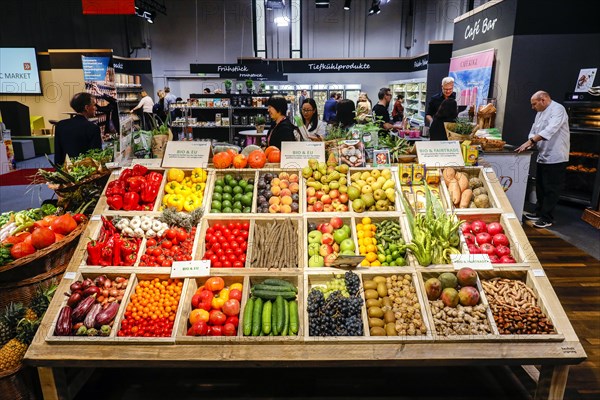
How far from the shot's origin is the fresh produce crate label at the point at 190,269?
2605mm

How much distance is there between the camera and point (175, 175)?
127 inches

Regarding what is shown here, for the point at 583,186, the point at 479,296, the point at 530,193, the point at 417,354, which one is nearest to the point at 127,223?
the point at 417,354

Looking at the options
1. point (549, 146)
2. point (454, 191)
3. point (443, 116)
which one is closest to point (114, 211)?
point (454, 191)

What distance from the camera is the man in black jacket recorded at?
15.1 ft

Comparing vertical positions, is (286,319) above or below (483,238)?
below

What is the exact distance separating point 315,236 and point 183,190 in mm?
1112

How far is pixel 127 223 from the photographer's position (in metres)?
2.86

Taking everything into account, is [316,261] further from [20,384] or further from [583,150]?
[583,150]

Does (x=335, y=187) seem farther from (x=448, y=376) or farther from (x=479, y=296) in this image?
(x=448, y=376)

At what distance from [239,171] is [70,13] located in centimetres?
1547

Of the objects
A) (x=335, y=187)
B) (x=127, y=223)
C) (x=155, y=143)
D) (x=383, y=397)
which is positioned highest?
(x=155, y=143)

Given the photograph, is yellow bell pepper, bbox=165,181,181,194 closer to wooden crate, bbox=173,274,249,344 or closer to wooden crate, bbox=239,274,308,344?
wooden crate, bbox=173,274,249,344

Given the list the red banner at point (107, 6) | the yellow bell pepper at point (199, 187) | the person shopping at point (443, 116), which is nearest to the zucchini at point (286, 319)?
the yellow bell pepper at point (199, 187)

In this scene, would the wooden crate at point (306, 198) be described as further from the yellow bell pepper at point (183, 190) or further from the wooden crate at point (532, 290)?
the wooden crate at point (532, 290)
